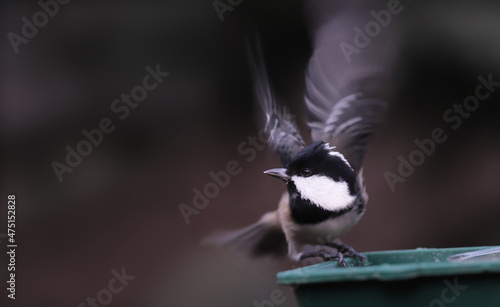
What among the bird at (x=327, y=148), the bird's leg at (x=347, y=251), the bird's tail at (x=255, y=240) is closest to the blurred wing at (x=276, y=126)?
the bird at (x=327, y=148)

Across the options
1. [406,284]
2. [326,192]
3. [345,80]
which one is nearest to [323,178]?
[326,192]

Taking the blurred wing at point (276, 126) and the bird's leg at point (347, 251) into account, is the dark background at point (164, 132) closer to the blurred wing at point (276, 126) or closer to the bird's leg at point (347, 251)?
the blurred wing at point (276, 126)

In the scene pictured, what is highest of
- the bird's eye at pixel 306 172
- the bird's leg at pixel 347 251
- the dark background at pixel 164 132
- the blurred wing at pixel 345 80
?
the dark background at pixel 164 132

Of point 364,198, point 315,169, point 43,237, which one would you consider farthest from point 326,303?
point 43,237

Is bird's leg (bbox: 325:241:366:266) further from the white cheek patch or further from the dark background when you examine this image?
the dark background

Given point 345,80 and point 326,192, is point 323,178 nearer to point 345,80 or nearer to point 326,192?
point 326,192

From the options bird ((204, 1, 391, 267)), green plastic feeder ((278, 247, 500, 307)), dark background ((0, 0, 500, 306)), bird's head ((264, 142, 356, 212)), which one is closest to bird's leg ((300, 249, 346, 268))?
bird ((204, 1, 391, 267))

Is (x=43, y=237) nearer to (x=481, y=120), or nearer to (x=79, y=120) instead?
(x=79, y=120)
